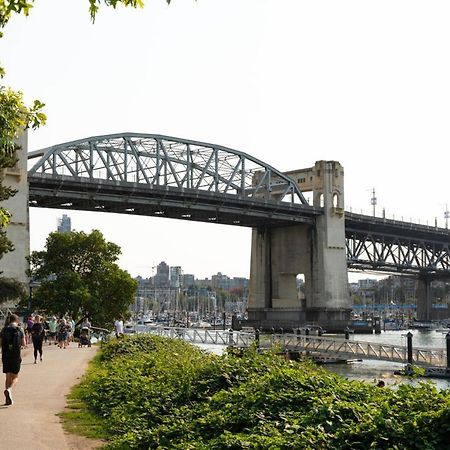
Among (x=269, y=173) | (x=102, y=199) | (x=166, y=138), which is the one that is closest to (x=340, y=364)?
(x=102, y=199)

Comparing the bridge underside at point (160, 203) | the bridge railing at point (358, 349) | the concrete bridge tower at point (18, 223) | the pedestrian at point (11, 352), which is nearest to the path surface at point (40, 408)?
the pedestrian at point (11, 352)

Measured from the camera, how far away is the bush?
8406mm

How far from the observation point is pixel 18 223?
6938cm

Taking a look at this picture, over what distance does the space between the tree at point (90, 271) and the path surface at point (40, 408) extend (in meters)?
34.0

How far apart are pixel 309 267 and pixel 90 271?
4928 centimetres

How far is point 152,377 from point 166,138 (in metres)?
90.6

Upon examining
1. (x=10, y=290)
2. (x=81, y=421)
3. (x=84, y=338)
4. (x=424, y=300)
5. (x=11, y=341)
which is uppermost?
(x=424, y=300)

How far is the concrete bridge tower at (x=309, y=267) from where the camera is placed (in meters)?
108

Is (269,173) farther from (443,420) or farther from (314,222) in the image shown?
(443,420)

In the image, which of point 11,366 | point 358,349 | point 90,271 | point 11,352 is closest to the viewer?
point 11,366

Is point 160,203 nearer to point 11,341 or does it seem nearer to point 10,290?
point 10,290

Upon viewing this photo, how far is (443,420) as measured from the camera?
8.19 m

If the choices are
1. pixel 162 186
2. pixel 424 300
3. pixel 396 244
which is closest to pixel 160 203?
pixel 162 186

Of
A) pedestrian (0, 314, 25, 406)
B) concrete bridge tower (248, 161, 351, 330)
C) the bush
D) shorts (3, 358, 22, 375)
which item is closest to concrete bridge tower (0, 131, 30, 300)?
concrete bridge tower (248, 161, 351, 330)
